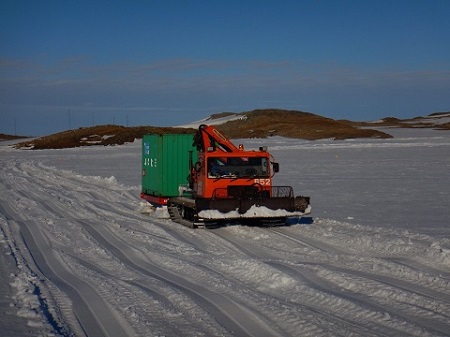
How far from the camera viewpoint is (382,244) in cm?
1252

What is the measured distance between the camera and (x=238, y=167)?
16.7 meters

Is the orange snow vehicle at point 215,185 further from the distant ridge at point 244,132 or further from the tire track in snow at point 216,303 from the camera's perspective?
the distant ridge at point 244,132

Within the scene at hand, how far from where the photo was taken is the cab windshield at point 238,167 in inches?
652

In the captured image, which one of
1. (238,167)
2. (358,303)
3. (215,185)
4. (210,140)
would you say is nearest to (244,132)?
(210,140)

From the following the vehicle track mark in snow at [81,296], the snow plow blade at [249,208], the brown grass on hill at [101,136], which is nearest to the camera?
the vehicle track mark in snow at [81,296]

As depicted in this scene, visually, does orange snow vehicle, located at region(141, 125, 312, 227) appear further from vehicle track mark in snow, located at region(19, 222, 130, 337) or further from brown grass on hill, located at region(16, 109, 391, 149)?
brown grass on hill, located at region(16, 109, 391, 149)

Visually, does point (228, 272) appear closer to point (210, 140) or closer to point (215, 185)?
point (215, 185)

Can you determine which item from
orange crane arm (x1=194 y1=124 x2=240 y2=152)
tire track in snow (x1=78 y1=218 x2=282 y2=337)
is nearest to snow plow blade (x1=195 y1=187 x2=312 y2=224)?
orange crane arm (x1=194 y1=124 x2=240 y2=152)

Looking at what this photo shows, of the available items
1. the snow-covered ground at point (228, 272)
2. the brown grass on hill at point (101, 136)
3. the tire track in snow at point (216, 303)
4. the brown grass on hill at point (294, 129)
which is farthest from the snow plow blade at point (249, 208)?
the brown grass on hill at point (101, 136)

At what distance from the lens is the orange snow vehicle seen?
15.2 m

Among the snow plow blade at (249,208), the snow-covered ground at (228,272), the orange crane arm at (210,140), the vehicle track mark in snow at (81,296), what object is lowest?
the vehicle track mark in snow at (81,296)

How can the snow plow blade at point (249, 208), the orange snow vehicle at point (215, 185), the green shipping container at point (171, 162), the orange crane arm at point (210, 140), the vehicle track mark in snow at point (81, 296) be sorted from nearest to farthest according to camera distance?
the vehicle track mark in snow at point (81, 296), the snow plow blade at point (249, 208), the orange snow vehicle at point (215, 185), the orange crane arm at point (210, 140), the green shipping container at point (171, 162)

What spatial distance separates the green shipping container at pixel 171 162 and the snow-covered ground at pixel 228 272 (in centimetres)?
111

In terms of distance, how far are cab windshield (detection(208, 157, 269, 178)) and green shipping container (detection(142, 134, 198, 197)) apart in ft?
7.68
